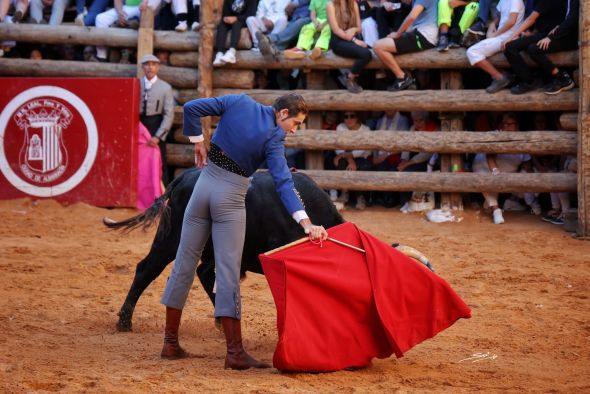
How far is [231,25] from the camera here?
1187 centimetres

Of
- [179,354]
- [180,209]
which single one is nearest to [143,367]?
[179,354]

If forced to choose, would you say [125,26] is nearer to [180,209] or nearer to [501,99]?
[501,99]

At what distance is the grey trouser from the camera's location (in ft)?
17.4

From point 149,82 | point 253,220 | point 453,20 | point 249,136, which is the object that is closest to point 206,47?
point 149,82

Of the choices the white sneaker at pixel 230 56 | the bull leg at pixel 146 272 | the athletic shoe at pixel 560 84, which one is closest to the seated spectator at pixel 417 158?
the athletic shoe at pixel 560 84

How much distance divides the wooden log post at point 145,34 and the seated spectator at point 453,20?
384 centimetres

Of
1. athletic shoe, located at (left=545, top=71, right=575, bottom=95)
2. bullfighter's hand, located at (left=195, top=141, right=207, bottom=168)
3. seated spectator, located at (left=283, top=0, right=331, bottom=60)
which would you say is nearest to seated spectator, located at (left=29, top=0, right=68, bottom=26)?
seated spectator, located at (left=283, top=0, right=331, bottom=60)

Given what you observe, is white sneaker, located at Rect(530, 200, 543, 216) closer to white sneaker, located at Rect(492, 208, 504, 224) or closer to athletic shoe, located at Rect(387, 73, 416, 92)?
white sneaker, located at Rect(492, 208, 504, 224)

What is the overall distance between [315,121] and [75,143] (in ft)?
10.1

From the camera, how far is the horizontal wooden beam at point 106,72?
12.1 m

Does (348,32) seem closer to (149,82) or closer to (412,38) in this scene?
(412,38)

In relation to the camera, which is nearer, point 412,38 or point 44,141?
point 412,38

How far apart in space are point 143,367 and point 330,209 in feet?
5.74

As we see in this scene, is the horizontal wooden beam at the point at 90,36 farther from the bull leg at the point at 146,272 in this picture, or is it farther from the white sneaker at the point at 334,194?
the bull leg at the point at 146,272
